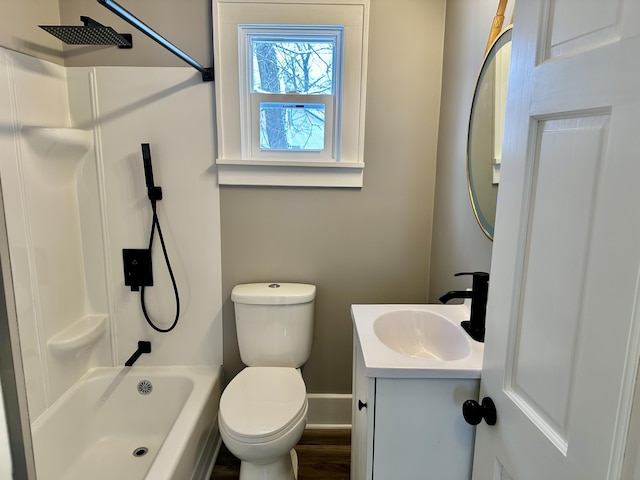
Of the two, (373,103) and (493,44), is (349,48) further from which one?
(493,44)

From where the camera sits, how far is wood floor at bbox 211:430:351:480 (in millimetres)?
1927

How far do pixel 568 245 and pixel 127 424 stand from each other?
7.21ft

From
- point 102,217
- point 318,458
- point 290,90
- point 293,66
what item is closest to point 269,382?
point 318,458

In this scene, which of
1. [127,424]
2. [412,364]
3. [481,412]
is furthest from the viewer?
[127,424]

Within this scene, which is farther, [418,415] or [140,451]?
[140,451]

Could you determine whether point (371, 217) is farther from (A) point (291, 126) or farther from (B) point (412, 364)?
(B) point (412, 364)

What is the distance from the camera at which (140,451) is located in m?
1.96

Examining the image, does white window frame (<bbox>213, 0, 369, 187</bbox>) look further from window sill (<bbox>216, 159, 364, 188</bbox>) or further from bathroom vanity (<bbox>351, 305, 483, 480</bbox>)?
bathroom vanity (<bbox>351, 305, 483, 480</bbox>)

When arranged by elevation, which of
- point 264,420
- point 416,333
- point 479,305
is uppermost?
point 479,305

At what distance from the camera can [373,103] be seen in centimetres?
199

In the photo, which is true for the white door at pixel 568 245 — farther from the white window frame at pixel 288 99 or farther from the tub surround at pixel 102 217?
the tub surround at pixel 102 217

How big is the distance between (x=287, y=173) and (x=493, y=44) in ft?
3.49

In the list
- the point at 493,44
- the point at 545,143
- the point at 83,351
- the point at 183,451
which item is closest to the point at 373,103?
the point at 493,44

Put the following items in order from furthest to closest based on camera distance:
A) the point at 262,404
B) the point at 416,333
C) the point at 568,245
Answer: the point at 262,404
the point at 416,333
the point at 568,245
